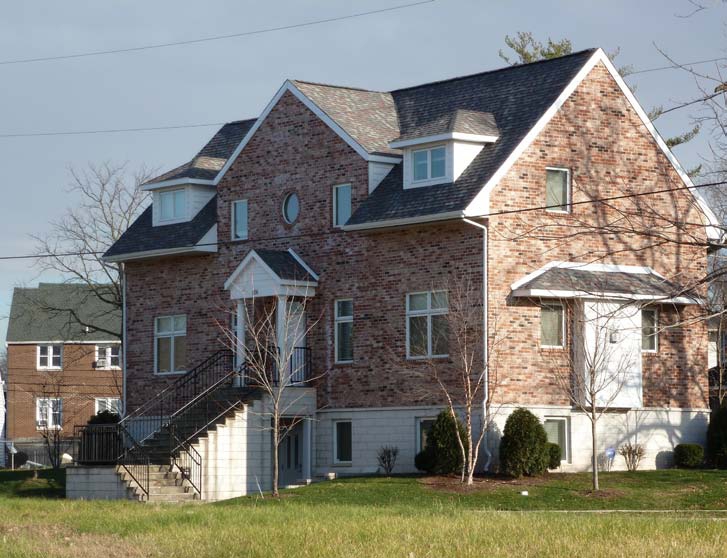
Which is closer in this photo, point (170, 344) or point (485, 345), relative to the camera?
point (485, 345)

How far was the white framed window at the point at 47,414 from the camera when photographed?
217 ft

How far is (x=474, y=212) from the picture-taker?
103 ft

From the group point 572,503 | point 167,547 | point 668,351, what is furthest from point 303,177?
point 167,547

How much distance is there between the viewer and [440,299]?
1284 inches

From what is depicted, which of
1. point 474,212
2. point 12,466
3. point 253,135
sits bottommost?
point 12,466

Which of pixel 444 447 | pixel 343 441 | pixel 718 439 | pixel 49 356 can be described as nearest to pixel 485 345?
pixel 444 447

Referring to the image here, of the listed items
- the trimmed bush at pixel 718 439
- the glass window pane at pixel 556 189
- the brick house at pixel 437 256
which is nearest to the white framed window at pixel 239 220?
the brick house at pixel 437 256

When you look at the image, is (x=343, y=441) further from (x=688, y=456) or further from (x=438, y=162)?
(x=688, y=456)

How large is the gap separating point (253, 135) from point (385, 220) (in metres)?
6.20

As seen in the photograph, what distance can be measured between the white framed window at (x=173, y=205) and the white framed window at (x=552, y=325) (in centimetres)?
1208

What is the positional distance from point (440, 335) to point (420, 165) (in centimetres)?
420

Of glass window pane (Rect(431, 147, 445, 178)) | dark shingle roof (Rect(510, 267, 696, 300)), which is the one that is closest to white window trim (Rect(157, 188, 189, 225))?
glass window pane (Rect(431, 147, 445, 178))

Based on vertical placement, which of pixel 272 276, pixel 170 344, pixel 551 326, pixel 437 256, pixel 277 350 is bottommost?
pixel 277 350

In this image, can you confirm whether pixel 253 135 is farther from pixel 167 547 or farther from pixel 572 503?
pixel 167 547
